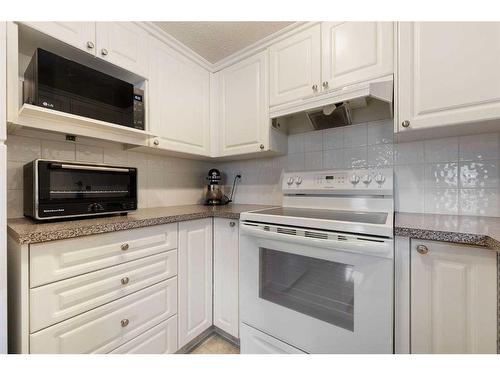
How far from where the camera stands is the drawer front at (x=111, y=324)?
845 millimetres

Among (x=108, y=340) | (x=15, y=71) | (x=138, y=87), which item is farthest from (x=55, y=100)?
(x=108, y=340)

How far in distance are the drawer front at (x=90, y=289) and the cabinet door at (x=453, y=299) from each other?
1210mm

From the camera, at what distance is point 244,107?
1683 mm

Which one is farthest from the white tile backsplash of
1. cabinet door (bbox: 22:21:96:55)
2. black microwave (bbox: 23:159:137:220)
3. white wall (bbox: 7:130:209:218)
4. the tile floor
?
the tile floor

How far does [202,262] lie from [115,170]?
30.1 inches

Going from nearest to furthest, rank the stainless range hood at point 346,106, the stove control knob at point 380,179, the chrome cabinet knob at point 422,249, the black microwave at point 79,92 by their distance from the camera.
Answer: the chrome cabinet knob at point 422,249
the black microwave at point 79,92
the stainless range hood at point 346,106
the stove control knob at point 380,179

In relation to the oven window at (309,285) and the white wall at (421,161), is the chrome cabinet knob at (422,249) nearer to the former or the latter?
the oven window at (309,285)

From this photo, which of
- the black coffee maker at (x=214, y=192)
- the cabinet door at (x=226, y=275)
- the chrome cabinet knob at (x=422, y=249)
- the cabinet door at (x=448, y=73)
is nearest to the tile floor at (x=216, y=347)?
the cabinet door at (x=226, y=275)

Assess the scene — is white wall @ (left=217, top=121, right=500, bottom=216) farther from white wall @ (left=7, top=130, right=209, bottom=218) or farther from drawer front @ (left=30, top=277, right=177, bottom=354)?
drawer front @ (left=30, top=277, right=177, bottom=354)

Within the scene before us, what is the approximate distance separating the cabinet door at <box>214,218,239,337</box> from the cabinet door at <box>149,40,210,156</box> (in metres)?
Result: 0.64

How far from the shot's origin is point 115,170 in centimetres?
120

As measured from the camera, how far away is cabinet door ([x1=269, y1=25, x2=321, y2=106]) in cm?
136

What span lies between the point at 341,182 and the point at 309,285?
696mm

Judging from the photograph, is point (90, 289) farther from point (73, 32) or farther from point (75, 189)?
point (73, 32)
